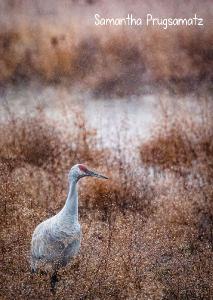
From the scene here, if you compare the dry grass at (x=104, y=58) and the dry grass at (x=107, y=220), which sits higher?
the dry grass at (x=104, y=58)

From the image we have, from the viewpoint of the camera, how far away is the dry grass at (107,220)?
14.4 feet

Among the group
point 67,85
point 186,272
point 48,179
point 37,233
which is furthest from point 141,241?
point 67,85

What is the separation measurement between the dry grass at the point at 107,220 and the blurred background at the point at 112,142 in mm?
10

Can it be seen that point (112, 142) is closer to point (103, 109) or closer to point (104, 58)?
point (103, 109)

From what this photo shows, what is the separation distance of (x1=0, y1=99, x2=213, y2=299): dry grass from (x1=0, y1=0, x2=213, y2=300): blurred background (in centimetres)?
1

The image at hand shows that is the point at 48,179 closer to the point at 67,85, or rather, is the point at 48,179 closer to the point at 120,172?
the point at 120,172

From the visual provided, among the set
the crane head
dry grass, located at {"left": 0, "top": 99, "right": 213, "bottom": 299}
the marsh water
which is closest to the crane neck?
the crane head

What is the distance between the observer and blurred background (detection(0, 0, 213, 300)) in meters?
4.60

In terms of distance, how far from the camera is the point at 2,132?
6625mm

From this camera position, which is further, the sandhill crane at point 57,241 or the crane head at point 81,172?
the crane head at point 81,172

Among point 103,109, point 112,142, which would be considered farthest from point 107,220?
point 103,109

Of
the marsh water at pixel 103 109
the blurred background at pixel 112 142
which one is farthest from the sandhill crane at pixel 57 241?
the marsh water at pixel 103 109

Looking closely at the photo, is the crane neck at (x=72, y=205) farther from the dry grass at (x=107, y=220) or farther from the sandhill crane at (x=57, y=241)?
the dry grass at (x=107, y=220)

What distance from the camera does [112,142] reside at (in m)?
6.68
